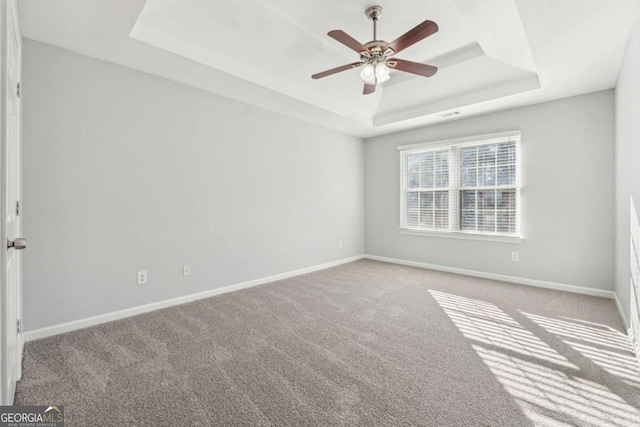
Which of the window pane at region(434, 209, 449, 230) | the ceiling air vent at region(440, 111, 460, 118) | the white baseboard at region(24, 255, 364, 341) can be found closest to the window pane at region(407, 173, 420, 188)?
the window pane at region(434, 209, 449, 230)

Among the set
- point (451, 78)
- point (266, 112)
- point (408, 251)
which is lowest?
point (408, 251)

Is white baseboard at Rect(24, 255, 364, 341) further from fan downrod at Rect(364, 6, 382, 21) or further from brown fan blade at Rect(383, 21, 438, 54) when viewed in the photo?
fan downrod at Rect(364, 6, 382, 21)

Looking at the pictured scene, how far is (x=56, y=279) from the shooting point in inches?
99.7

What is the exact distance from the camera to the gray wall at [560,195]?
11.6ft

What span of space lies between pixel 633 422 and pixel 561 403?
0.97ft

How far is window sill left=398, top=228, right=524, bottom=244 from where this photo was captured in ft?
13.7

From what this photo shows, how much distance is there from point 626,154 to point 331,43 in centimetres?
298

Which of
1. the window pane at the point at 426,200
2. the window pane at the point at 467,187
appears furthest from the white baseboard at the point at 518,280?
the window pane at the point at 426,200

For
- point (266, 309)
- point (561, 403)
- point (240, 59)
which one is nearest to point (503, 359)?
point (561, 403)

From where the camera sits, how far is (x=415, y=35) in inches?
87.6

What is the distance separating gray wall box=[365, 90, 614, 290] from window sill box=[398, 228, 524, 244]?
0.07 m

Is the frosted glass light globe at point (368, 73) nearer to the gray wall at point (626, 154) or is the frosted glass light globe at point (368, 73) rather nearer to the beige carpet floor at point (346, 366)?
the gray wall at point (626, 154)

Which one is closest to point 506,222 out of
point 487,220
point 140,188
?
point 487,220

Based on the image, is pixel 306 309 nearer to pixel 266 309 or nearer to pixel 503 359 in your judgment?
pixel 266 309
